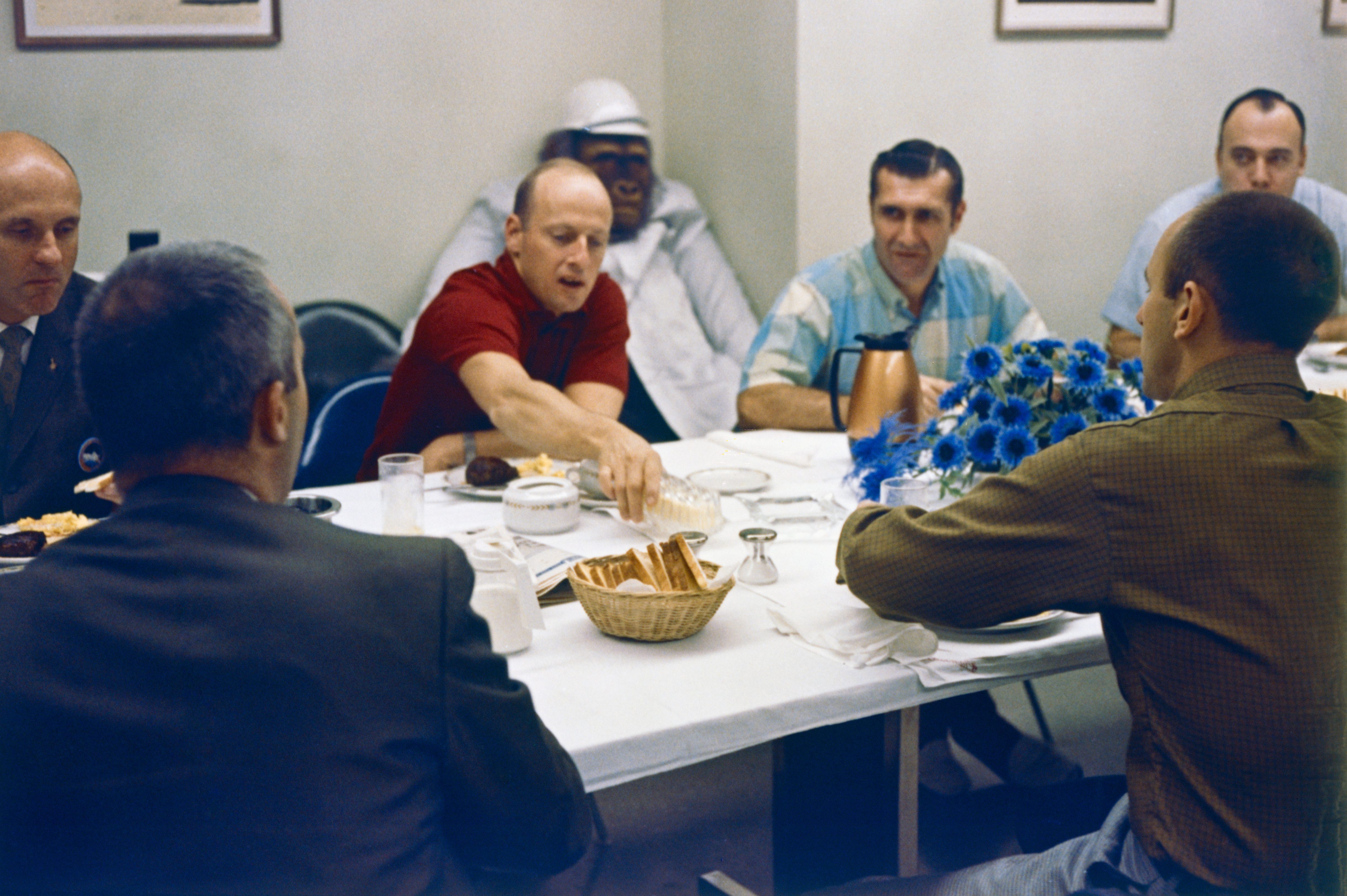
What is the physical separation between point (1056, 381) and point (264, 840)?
1359 millimetres

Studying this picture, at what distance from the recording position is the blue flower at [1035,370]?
1.75 metres

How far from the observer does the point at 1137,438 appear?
1.17 meters

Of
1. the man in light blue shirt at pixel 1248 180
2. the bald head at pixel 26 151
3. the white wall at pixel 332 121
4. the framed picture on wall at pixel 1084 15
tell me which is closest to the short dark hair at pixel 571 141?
the white wall at pixel 332 121

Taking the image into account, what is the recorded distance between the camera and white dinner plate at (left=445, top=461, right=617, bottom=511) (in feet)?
6.44

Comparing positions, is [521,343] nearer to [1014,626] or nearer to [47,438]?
[47,438]

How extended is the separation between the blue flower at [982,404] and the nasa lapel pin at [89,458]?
140cm

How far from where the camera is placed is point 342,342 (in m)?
3.97

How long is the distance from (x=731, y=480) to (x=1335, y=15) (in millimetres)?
3087

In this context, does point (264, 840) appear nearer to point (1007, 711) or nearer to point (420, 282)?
point (1007, 711)

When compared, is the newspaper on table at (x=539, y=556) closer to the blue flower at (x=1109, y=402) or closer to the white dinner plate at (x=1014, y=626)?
the white dinner plate at (x=1014, y=626)

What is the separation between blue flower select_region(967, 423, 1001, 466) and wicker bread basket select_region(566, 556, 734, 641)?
20.0 inches

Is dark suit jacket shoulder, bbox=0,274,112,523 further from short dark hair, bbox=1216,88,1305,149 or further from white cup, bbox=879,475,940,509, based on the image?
short dark hair, bbox=1216,88,1305,149

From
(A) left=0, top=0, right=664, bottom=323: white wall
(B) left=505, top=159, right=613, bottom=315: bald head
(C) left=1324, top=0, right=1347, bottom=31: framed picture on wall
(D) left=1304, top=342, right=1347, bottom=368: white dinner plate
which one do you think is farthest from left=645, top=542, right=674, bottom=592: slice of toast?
(C) left=1324, top=0, right=1347, bottom=31: framed picture on wall

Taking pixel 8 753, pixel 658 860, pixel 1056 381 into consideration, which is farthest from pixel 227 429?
pixel 658 860
